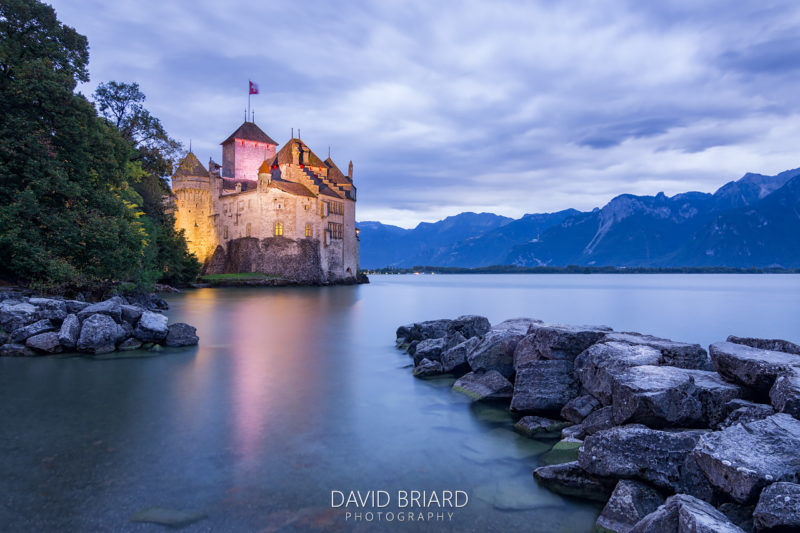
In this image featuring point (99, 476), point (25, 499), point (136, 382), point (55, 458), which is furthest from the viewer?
point (136, 382)

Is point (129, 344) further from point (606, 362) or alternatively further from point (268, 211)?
point (268, 211)

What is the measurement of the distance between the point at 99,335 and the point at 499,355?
1190 centimetres

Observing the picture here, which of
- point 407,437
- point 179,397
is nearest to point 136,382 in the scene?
point 179,397

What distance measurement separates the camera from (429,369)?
Result: 11.6 metres

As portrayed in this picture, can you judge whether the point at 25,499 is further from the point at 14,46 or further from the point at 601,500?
the point at 14,46

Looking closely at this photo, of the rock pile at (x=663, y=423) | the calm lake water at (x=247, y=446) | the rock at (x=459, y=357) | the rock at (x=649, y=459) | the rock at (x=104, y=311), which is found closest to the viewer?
the rock pile at (x=663, y=423)

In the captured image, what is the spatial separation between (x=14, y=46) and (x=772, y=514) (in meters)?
27.1

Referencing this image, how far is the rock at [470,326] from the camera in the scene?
1422cm

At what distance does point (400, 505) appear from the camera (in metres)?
4.98

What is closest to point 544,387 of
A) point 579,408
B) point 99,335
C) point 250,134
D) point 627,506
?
point 579,408

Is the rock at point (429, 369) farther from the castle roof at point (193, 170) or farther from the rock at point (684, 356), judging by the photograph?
the castle roof at point (193, 170)

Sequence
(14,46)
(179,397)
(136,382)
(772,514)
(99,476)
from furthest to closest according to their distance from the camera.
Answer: (14,46), (136,382), (179,397), (99,476), (772,514)

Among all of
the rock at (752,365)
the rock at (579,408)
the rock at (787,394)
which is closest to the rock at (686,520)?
the rock at (787,394)

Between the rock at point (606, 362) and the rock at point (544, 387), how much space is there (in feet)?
0.91
